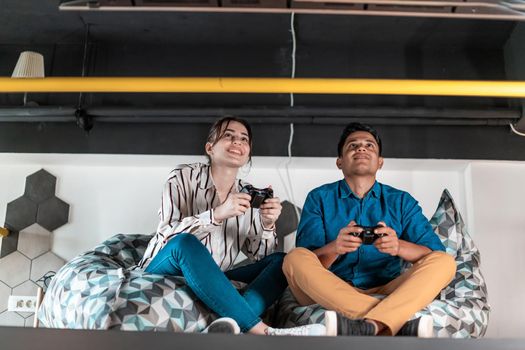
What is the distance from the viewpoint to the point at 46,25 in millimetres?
3264

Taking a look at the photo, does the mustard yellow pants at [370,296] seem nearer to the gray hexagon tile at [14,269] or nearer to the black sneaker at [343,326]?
the black sneaker at [343,326]

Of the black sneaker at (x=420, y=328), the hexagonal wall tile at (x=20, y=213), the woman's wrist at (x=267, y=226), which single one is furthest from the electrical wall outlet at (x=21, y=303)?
the black sneaker at (x=420, y=328)

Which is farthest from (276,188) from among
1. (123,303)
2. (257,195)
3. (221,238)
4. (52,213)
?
(123,303)

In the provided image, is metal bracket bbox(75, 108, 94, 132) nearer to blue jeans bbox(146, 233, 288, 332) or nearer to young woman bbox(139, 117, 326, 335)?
young woman bbox(139, 117, 326, 335)

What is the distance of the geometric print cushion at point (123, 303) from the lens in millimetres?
1758

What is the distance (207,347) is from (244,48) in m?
2.66

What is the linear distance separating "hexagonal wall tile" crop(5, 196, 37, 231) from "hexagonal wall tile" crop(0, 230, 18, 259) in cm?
6

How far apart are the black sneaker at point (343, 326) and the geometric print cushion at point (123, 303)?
47cm

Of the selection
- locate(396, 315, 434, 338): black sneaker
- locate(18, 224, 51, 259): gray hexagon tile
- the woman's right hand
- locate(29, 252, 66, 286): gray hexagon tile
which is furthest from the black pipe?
locate(396, 315, 434, 338): black sneaker

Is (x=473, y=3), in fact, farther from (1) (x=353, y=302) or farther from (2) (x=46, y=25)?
(2) (x=46, y=25)

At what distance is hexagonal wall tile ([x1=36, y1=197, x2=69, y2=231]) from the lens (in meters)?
3.23

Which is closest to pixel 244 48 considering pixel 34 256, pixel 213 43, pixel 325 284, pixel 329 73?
pixel 213 43

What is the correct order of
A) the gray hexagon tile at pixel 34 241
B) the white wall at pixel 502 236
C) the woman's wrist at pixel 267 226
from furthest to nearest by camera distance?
1. the gray hexagon tile at pixel 34 241
2. the white wall at pixel 502 236
3. the woman's wrist at pixel 267 226

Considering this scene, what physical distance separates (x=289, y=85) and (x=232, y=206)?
0.72m
